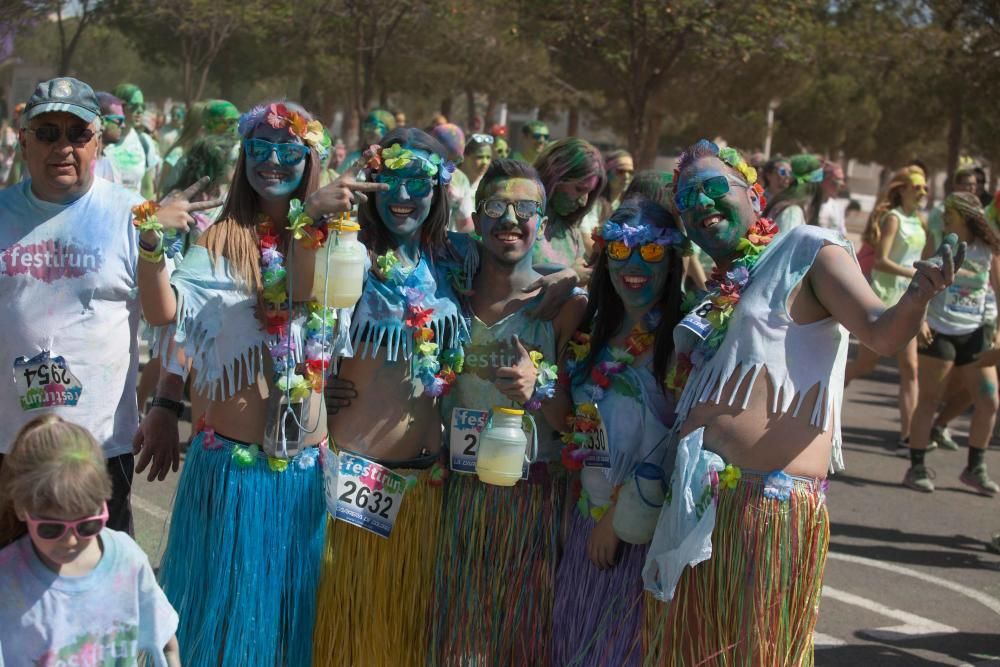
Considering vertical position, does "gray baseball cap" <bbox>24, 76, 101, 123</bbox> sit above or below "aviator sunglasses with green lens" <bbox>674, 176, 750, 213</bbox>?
above

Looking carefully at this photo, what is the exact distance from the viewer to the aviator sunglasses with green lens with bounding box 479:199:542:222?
3.69 metres

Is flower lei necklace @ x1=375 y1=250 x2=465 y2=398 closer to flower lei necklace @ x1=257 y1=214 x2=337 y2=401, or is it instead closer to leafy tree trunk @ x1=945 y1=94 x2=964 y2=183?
flower lei necklace @ x1=257 y1=214 x2=337 y2=401

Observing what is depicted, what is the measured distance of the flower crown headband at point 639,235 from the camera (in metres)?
3.47

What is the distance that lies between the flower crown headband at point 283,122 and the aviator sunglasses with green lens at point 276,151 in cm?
3

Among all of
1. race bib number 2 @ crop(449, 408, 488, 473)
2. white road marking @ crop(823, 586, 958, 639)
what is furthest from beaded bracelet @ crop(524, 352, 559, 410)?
white road marking @ crop(823, 586, 958, 639)

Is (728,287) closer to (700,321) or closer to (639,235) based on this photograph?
(700,321)

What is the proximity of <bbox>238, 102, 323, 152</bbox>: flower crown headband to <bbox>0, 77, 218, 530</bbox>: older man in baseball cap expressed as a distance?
32 cm

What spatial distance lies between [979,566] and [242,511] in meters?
4.23

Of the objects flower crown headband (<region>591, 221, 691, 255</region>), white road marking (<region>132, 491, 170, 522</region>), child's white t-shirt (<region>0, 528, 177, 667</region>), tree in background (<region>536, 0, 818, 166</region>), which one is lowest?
white road marking (<region>132, 491, 170, 522</region>)

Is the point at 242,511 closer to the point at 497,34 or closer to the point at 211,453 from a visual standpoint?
the point at 211,453

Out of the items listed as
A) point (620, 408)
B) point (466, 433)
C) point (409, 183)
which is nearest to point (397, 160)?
point (409, 183)

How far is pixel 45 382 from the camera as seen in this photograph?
3.33 meters

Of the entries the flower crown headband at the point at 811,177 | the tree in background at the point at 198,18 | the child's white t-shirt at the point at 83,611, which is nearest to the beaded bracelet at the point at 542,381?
the child's white t-shirt at the point at 83,611

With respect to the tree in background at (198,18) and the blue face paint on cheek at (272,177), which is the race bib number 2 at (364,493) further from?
the tree in background at (198,18)
